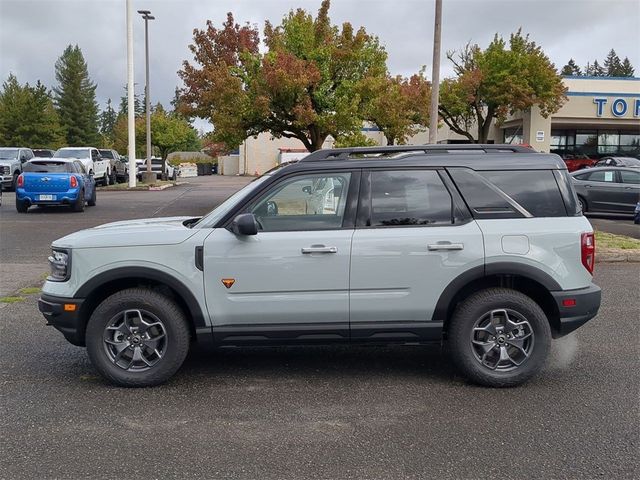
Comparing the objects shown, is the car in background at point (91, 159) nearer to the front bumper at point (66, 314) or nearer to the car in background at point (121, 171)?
the car in background at point (121, 171)

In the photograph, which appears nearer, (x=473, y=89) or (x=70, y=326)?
(x=70, y=326)

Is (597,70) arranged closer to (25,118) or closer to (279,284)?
(25,118)

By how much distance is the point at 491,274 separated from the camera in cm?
500

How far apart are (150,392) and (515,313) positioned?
115 inches

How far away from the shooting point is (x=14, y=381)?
205 inches

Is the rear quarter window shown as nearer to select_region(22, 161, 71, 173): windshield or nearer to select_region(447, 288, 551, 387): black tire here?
select_region(447, 288, 551, 387): black tire

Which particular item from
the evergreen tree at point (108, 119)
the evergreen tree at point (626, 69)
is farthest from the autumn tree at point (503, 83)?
the evergreen tree at point (108, 119)

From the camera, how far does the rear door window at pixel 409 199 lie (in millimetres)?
5094

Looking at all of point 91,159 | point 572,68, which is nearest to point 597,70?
point 572,68

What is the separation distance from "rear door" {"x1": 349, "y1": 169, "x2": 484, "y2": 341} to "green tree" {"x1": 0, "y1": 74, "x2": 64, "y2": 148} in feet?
182

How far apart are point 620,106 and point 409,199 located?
35408 millimetres

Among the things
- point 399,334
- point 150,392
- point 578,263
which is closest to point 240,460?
point 150,392

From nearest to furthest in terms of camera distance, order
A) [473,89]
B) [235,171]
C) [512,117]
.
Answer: [473,89] < [512,117] < [235,171]

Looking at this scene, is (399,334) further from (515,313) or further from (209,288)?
(209,288)
